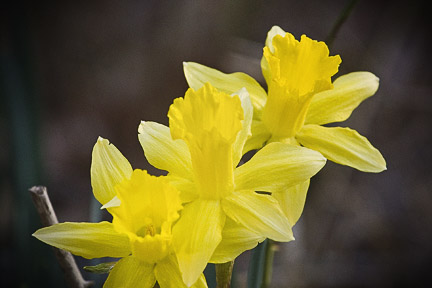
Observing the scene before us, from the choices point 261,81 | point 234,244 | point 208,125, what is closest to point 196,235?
point 234,244

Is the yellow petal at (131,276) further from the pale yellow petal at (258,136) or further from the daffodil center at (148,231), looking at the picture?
the pale yellow petal at (258,136)

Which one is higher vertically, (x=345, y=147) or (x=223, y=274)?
(x=345, y=147)

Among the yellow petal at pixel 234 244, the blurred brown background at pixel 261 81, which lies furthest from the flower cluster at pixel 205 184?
the blurred brown background at pixel 261 81

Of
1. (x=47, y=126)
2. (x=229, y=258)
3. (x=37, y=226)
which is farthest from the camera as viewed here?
(x=47, y=126)

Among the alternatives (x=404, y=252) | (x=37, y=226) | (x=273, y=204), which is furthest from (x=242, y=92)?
(x=404, y=252)

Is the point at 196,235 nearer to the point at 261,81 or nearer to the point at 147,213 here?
the point at 147,213

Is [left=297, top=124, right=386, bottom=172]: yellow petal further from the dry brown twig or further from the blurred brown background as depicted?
the blurred brown background

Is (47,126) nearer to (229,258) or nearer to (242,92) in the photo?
(242,92)
